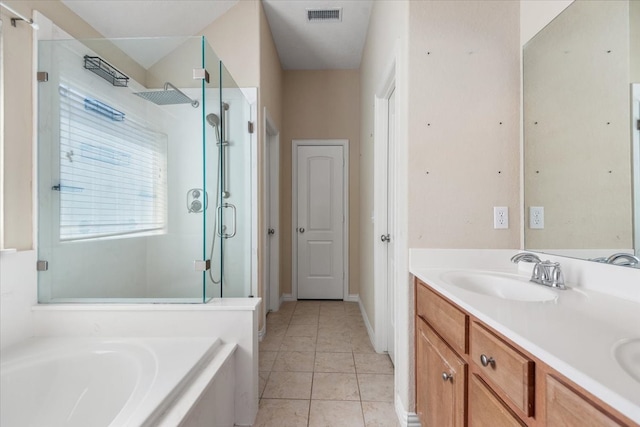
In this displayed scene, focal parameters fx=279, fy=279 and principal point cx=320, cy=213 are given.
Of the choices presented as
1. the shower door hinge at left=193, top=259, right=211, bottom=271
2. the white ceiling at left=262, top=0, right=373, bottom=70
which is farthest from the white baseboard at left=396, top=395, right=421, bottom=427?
the white ceiling at left=262, top=0, right=373, bottom=70

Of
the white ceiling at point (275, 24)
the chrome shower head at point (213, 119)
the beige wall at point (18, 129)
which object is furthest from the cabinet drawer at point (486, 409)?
the white ceiling at point (275, 24)

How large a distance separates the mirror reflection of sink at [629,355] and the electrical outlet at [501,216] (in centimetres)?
85

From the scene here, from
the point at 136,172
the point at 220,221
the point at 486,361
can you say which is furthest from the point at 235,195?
the point at 486,361

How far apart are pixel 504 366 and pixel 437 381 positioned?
0.50 metres

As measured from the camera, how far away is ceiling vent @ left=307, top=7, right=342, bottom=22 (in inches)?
99.5

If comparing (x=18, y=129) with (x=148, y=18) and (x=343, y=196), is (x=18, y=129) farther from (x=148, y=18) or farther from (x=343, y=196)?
(x=343, y=196)

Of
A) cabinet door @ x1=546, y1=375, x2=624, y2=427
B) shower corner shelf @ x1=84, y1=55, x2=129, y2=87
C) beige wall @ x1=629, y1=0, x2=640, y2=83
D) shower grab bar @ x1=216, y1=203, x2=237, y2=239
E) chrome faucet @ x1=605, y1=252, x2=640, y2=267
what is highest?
shower corner shelf @ x1=84, y1=55, x2=129, y2=87

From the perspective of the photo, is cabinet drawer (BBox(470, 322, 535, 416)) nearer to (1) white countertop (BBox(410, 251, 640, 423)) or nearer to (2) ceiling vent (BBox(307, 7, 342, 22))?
(1) white countertop (BBox(410, 251, 640, 423))

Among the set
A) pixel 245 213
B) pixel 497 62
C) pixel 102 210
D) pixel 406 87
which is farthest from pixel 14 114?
pixel 497 62

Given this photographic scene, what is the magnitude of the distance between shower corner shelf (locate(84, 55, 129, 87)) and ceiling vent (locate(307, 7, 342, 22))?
1664mm

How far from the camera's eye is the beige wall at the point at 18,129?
54.9 inches

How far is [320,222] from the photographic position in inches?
141

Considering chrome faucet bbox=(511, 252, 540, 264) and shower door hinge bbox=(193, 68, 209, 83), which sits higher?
shower door hinge bbox=(193, 68, 209, 83)

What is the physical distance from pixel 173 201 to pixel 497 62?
2071 mm
